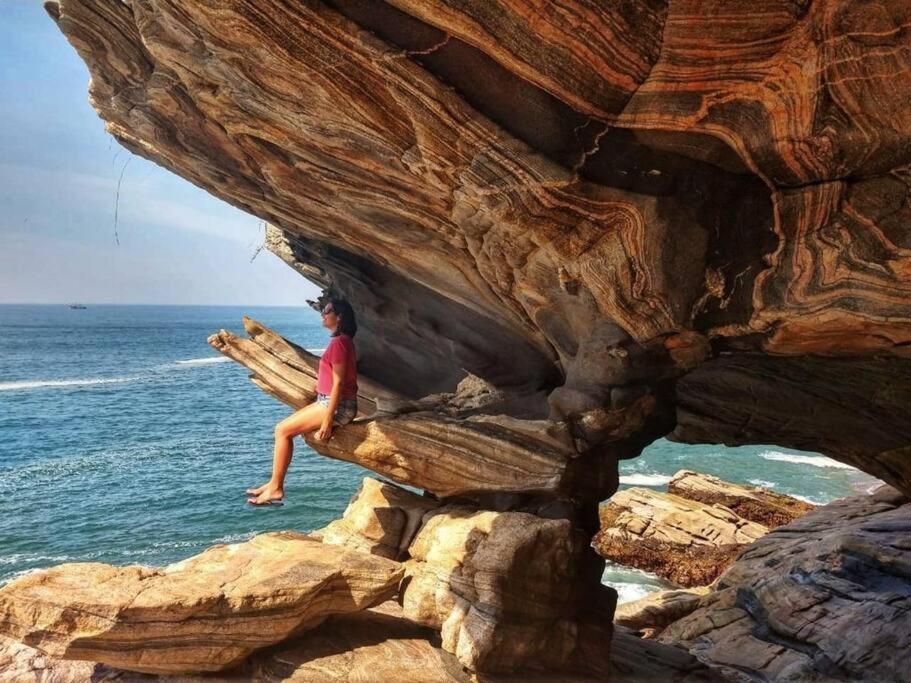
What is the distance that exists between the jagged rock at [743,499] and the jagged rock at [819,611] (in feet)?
33.1

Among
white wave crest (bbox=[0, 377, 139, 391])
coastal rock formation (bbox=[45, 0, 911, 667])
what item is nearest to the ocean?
white wave crest (bbox=[0, 377, 139, 391])

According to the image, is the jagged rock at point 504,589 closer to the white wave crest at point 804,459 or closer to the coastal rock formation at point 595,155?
the coastal rock formation at point 595,155

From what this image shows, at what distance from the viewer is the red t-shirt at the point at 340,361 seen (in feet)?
35.3

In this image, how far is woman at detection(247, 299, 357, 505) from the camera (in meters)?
10.6

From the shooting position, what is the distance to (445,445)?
460 inches

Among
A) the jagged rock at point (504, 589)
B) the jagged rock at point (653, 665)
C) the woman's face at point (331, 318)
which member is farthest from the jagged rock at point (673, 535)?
the woman's face at point (331, 318)

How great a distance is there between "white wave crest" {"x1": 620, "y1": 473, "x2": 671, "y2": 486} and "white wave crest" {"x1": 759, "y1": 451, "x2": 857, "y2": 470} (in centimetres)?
1215

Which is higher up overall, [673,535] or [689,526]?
→ [689,526]

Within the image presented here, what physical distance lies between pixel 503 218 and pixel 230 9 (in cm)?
469

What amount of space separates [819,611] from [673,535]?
13070 millimetres

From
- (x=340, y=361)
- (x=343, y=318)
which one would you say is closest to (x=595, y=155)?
(x=343, y=318)

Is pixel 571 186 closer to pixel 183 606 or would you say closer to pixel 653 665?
pixel 183 606

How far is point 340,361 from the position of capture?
35.4 feet

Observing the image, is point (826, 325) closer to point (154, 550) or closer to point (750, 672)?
point (750, 672)
